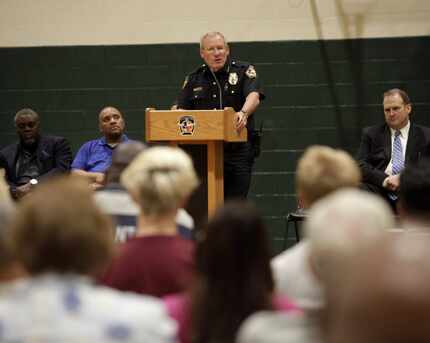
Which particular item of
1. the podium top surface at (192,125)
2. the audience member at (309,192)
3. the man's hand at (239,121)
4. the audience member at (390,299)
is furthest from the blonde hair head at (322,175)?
the man's hand at (239,121)

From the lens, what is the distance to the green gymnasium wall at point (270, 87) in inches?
275

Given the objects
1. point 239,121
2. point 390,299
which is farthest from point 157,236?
point 239,121

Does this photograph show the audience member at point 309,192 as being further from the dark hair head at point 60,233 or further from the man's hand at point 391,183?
the man's hand at point 391,183

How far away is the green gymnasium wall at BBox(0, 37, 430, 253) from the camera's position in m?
7.00

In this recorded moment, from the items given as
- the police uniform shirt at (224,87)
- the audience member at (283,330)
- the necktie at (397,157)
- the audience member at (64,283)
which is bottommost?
the audience member at (283,330)

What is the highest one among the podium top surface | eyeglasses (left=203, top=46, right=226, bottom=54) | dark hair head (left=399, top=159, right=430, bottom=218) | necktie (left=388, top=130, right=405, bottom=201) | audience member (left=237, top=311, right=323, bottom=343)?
eyeglasses (left=203, top=46, right=226, bottom=54)

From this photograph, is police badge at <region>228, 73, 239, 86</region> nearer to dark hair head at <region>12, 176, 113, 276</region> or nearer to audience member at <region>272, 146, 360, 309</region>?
audience member at <region>272, 146, 360, 309</region>

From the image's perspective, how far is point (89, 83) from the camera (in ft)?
23.9

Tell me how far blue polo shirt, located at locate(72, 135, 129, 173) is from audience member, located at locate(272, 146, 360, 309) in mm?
3855

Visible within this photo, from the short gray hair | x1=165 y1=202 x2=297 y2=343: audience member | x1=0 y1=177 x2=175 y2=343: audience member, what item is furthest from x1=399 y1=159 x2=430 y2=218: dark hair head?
x1=0 y1=177 x2=175 y2=343: audience member

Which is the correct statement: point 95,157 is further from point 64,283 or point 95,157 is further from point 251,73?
point 64,283

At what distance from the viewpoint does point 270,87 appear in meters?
7.09

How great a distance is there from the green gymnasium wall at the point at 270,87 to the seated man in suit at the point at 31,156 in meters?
0.91

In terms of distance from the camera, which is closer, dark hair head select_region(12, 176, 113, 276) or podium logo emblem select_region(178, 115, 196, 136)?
dark hair head select_region(12, 176, 113, 276)
